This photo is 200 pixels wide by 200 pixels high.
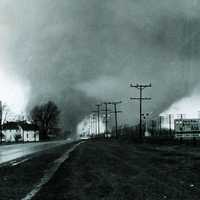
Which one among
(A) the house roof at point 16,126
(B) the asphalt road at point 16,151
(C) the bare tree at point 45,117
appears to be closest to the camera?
(B) the asphalt road at point 16,151

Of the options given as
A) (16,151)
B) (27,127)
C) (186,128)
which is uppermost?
(27,127)

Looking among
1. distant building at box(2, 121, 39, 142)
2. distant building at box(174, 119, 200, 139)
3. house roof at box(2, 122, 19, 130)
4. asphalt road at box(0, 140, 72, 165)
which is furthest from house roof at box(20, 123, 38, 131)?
distant building at box(174, 119, 200, 139)

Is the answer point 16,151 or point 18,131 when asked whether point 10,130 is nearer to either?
point 18,131

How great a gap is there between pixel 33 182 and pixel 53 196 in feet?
10.1

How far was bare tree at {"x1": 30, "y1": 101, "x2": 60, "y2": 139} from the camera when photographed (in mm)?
146875

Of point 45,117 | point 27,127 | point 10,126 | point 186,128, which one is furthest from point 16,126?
point 186,128

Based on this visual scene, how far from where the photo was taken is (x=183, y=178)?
12180mm

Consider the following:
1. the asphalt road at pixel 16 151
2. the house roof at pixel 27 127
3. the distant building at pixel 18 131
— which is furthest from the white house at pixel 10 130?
the asphalt road at pixel 16 151

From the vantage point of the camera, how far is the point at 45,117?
146750 mm

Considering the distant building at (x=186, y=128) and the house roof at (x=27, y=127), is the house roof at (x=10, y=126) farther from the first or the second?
the distant building at (x=186, y=128)

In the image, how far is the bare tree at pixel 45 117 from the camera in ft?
482

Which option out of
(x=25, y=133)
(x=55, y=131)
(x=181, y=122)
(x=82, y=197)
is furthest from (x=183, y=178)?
(x=25, y=133)

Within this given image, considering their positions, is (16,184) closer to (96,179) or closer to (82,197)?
(96,179)

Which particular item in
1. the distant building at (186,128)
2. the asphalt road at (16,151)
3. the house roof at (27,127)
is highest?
the house roof at (27,127)
